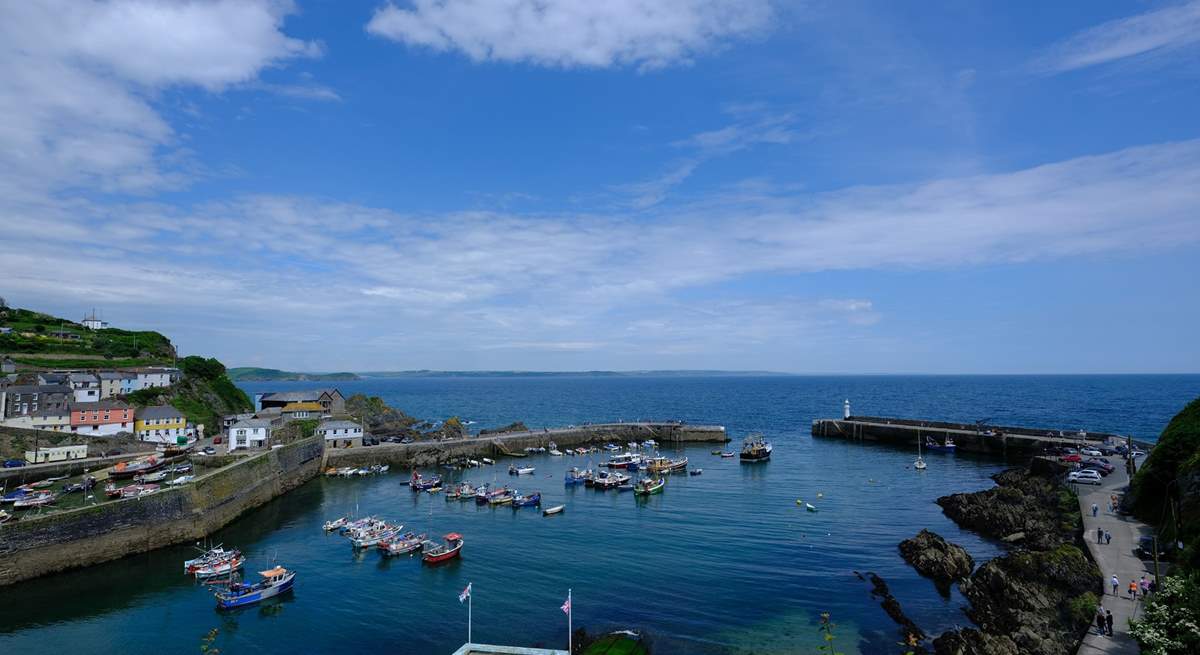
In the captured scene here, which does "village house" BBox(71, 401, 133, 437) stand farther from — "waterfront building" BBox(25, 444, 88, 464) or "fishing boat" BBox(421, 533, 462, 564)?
"fishing boat" BBox(421, 533, 462, 564)

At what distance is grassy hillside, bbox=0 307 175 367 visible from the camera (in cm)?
9794

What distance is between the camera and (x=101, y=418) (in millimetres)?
73750

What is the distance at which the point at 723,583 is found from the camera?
127 feet

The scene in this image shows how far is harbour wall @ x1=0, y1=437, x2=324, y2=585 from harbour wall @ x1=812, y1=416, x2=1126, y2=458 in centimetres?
9203

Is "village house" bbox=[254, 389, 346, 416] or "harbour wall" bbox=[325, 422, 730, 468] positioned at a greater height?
"village house" bbox=[254, 389, 346, 416]

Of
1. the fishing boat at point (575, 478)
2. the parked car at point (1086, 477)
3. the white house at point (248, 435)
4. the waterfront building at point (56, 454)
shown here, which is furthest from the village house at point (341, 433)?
the parked car at point (1086, 477)

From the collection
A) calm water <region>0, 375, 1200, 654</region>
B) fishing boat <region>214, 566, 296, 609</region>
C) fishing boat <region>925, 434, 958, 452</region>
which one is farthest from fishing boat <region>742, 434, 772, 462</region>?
fishing boat <region>214, 566, 296, 609</region>

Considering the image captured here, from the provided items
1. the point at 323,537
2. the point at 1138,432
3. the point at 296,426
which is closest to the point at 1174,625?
the point at 323,537

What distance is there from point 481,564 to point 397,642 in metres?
12.5

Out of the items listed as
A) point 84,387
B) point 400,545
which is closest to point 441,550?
point 400,545

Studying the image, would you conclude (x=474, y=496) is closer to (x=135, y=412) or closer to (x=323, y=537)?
(x=323, y=537)

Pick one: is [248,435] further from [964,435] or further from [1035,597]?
[964,435]

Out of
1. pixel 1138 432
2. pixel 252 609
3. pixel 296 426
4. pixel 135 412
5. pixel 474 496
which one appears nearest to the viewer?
pixel 252 609

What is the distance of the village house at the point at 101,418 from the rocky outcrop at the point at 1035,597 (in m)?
91.9
